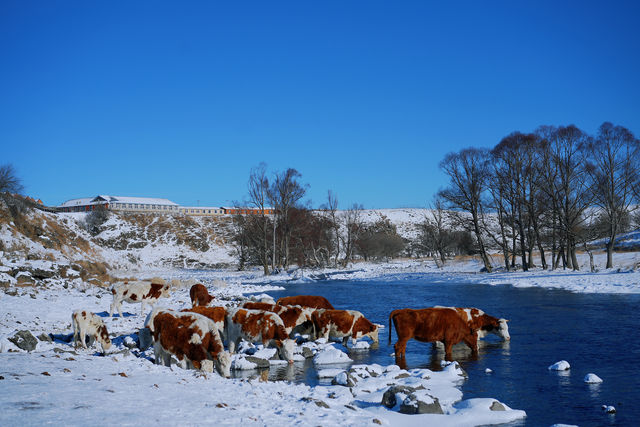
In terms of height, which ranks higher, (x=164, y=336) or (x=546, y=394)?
(x=164, y=336)

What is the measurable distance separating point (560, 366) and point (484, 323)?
3.35 m

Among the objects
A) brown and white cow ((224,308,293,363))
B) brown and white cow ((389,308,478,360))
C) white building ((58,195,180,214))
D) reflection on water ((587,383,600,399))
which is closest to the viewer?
reflection on water ((587,383,600,399))

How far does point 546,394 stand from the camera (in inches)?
343

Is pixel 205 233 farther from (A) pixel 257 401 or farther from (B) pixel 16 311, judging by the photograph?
(A) pixel 257 401

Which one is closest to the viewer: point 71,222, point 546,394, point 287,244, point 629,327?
point 546,394

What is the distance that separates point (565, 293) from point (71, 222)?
1505 inches

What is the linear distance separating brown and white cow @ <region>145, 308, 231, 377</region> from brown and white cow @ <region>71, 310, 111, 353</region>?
217 centimetres

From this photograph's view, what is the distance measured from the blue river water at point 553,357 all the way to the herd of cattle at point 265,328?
1.87ft

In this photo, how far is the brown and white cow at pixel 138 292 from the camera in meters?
18.0

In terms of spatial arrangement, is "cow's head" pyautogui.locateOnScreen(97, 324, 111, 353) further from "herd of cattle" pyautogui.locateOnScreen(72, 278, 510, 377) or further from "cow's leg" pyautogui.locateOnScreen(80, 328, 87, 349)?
"cow's leg" pyautogui.locateOnScreen(80, 328, 87, 349)

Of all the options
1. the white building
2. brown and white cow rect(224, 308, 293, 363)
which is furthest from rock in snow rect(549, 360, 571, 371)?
the white building

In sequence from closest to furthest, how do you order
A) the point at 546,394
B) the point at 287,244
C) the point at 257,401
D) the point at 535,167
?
1. the point at 257,401
2. the point at 546,394
3. the point at 535,167
4. the point at 287,244

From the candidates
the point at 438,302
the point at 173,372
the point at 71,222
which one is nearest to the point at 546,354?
the point at 173,372

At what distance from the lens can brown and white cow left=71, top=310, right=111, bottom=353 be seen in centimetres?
1223
